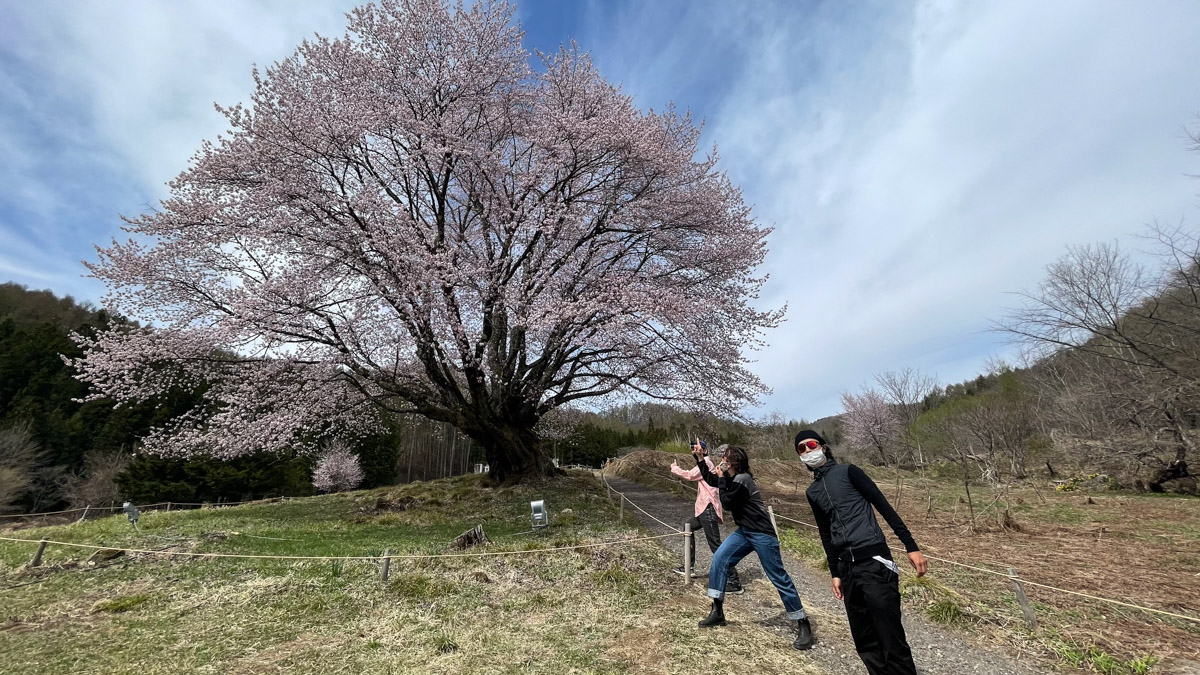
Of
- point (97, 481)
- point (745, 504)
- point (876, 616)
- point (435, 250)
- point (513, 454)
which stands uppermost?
point (435, 250)

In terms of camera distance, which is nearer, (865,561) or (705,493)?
(865,561)

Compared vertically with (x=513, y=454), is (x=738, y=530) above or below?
below

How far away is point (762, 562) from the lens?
4.51m

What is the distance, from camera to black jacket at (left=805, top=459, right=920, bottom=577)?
3281 mm

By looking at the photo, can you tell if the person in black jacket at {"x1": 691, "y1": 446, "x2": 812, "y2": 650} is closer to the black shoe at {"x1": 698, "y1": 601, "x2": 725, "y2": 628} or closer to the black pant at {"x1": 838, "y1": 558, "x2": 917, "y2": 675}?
the black shoe at {"x1": 698, "y1": 601, "x2": 725, "y2": 628}

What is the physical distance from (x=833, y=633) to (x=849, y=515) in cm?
231

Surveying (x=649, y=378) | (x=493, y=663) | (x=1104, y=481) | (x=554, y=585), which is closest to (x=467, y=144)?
(x=649, y=378)

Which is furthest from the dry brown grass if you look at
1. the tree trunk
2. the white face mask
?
the tree trunk

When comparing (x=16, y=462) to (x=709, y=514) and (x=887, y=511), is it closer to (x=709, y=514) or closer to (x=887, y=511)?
(x=709, y=514)

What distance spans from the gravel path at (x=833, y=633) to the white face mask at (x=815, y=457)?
6.14ft

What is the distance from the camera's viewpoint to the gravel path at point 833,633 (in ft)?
13.6

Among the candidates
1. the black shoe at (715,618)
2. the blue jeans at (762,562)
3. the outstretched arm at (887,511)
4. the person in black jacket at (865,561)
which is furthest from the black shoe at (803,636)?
the outstretched arm at (887,511)

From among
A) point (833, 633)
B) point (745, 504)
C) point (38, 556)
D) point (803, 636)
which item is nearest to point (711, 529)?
point (745, 504)

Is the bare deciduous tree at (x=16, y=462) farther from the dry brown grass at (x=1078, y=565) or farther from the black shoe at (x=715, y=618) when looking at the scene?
the dry brown grass at (x=1078, y=565)
